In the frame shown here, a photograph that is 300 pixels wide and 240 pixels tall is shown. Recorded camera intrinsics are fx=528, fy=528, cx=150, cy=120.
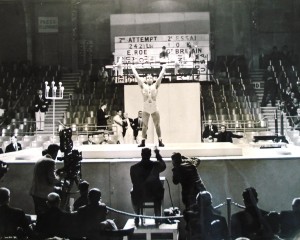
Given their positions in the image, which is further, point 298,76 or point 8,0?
point 8,0

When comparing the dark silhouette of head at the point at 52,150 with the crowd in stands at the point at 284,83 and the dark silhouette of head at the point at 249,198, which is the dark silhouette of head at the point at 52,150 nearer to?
the dark silhouette of head at the point at 249,198

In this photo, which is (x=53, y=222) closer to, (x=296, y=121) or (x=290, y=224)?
(x=290, y=224)

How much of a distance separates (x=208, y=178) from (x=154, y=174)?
209 centimetres

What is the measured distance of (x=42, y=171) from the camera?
297 inches

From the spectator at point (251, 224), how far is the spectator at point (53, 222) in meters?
2.01

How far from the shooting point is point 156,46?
23688mm

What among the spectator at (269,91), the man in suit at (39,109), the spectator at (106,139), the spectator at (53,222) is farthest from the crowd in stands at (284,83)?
the spectator at (53,222)

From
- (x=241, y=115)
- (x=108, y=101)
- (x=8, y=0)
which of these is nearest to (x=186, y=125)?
(x=241, y=115)

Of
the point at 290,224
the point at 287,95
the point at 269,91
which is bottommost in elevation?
the point at 290,224

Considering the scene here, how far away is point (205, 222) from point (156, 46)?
1795 centimetres

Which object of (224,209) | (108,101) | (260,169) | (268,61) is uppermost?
(268,61)

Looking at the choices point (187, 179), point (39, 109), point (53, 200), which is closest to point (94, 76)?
point (39, 109)

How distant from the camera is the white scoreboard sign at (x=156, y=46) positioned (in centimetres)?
2314

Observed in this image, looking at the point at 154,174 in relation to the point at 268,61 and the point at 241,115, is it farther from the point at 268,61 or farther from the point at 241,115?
the point at 268,61
